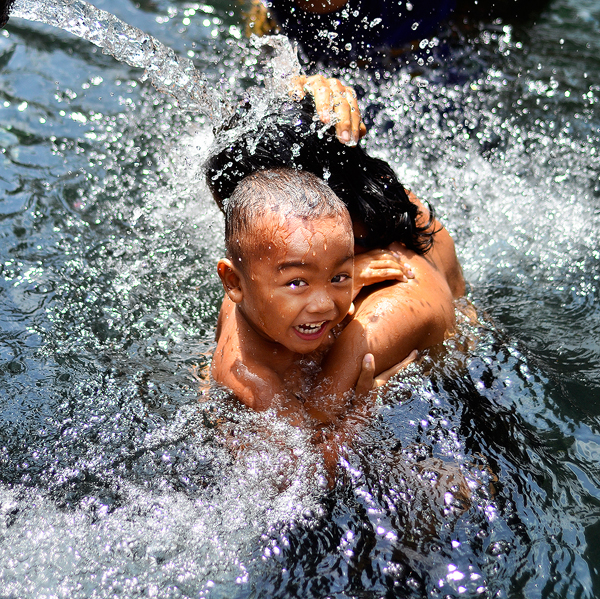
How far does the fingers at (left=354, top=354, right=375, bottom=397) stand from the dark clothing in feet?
8.37

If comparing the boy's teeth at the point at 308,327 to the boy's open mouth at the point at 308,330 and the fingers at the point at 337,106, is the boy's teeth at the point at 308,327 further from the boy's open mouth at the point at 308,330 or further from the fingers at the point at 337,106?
the fingers at the point at 337,106

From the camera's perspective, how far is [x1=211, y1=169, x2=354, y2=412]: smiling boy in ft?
8.13

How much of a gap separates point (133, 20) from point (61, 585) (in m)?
4.91

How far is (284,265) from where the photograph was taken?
248cm

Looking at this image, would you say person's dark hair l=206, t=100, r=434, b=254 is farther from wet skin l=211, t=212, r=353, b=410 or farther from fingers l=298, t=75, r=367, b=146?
wet skin l=211, t=212, r=353, b=410

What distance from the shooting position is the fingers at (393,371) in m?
2.85

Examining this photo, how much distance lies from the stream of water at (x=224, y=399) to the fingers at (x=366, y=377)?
11 cm

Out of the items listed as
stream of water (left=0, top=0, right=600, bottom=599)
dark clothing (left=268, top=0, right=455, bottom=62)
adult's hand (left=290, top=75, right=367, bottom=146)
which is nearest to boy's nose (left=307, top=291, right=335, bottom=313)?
stream of water (left=0, top=0, right=600, bottom=599)

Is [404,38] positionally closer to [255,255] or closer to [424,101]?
[424,101]

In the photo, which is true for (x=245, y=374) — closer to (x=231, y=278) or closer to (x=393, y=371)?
(x=231, y=278)

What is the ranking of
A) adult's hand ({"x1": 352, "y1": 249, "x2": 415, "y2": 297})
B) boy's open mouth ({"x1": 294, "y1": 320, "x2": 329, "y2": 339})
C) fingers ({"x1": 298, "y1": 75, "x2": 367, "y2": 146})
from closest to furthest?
boy's open mouth ({"x1": 294, "y1": 320, "x2": 329, "y2": 339}) → fingers ({"x1": 298, "y1": 75, "x2": 367, "y2": 146}) → adult's hand ({"x1": 352, "y1": 249, "x2": 415, "y2": 297})

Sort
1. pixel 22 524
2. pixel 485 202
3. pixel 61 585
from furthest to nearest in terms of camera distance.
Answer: pixel 485 202 → pixel 22 524 → pixel 61 585

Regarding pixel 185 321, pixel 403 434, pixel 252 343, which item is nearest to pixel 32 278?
pixel 185 321

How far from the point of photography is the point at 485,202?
4.61 m
